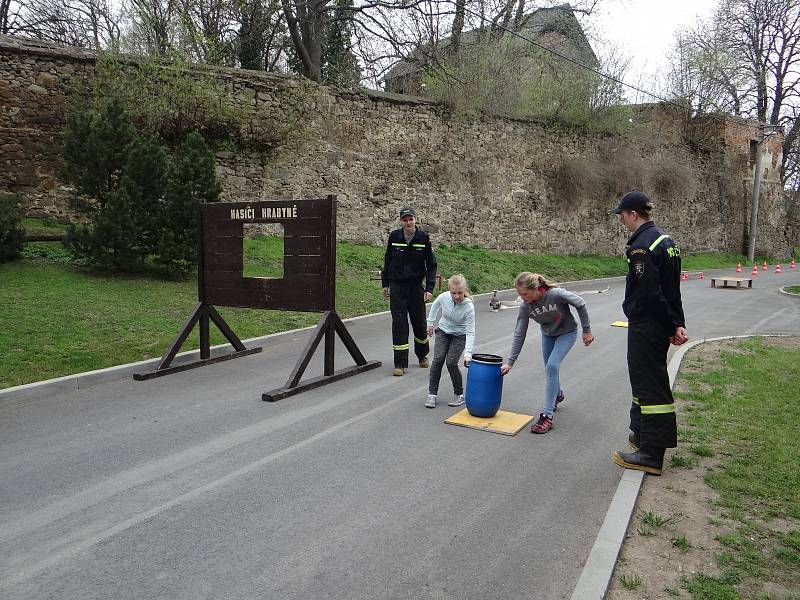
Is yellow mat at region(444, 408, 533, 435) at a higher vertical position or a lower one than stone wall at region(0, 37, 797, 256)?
lower

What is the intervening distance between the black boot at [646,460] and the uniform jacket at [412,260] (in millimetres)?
3837

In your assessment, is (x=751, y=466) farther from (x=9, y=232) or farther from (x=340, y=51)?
(x=340, y=51)

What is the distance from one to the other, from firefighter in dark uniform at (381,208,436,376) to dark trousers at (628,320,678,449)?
11.8 feet

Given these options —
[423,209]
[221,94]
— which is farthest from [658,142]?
[221,94]

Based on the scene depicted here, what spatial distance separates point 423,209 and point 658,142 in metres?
16.2

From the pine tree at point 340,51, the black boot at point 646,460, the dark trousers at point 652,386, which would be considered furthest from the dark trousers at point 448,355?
the pine tree at point 340,51

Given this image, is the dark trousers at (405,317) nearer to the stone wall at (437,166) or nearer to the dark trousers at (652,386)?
the dark trousers at (652,386)

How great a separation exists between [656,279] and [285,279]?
4709 mm

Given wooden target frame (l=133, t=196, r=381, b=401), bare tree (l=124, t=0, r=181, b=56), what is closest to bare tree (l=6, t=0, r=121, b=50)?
bare tree (l=124, t=0, r=181, b=56)

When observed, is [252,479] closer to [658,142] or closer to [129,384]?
[129,384]

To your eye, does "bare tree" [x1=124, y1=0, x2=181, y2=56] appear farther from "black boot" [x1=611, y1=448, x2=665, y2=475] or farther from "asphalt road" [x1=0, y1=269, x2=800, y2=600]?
"black boot" [x1=611, y1=448, x2=665, y2=475]

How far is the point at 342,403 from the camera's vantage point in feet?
22.2

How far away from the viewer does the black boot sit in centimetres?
484

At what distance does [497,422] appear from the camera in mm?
6086
